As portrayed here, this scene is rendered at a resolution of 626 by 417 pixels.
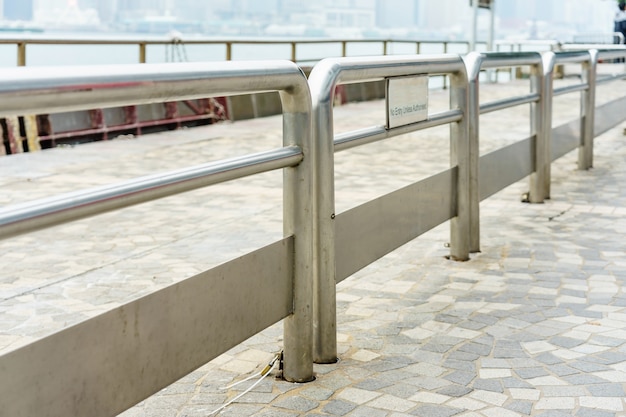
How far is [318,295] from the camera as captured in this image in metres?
3.05

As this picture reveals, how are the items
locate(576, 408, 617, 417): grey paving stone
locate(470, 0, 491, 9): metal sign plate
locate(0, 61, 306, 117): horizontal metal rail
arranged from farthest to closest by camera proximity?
locate(470, 0, 491, 9): metal sign plate
locate(576, 408, 617, 417): grey paving stone
locate(0, 61, 306, 117): horizontal metal rail

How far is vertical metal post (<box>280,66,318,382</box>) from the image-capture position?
2840 millimetres

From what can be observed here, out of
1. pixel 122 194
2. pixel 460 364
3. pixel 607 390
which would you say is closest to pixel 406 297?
pixel 460 364

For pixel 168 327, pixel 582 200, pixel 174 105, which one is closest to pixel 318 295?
pixel 168 327

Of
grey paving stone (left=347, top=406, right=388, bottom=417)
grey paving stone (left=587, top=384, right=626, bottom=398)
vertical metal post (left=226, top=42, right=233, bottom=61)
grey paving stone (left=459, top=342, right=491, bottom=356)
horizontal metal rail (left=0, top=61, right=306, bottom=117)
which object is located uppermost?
vertical metal post (left=226, top=42, right=233, bottom=61)

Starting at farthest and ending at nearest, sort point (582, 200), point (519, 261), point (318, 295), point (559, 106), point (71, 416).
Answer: point (559, 106) → point (582, 200) → point (519, 261) → point (318, 295) → point (71, 416)

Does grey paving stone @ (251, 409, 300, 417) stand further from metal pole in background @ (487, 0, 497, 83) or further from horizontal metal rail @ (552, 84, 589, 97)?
metal pole in background @ (487, 0, 497, 83)

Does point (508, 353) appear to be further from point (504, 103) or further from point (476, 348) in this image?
point (504, 103)

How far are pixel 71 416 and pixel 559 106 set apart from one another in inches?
586

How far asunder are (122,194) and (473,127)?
2923mm

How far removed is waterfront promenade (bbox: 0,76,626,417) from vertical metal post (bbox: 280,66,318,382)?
10 centimetres

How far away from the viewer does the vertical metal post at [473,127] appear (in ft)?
15.1

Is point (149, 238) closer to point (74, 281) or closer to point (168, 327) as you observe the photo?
point (74, 281)

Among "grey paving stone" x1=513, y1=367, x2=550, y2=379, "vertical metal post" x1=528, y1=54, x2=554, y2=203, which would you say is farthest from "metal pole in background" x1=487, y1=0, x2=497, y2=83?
"grey paving stone" x1=513, y1=367, x2=550, y2=379
